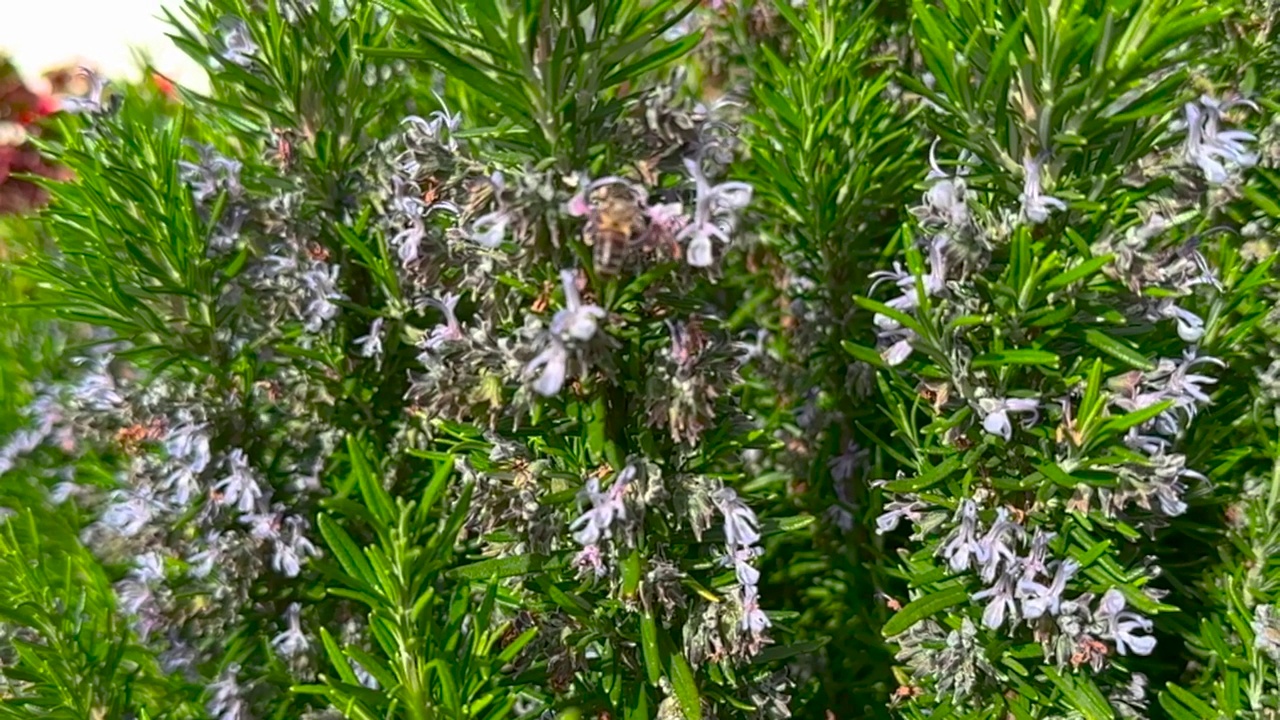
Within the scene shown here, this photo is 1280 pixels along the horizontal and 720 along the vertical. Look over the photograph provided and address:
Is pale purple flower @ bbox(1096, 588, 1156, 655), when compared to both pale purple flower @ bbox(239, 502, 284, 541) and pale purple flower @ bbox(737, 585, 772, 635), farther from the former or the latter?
pale purple flower @ bbox(239, 502, 284, 541)

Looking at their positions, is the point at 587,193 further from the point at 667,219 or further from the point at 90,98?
the point at 90,98

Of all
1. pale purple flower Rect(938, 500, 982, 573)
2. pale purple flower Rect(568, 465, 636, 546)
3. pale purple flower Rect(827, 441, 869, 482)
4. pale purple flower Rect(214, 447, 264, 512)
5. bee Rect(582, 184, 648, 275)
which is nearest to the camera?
bee Rect(582, 184, 648, 275)

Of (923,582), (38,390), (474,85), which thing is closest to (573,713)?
(923,582)

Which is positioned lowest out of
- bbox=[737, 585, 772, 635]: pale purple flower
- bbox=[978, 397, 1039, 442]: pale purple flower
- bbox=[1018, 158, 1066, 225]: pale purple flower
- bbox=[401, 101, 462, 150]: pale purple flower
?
bbox=[737, 585, 772, 635]: pale purple flower

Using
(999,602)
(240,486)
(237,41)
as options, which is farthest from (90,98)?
(999,602)

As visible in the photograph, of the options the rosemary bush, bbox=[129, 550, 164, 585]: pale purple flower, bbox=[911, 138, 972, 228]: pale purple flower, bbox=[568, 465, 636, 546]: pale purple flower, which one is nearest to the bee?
the rosemary bush

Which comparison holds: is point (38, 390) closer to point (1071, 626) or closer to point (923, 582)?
point (923, 582)
